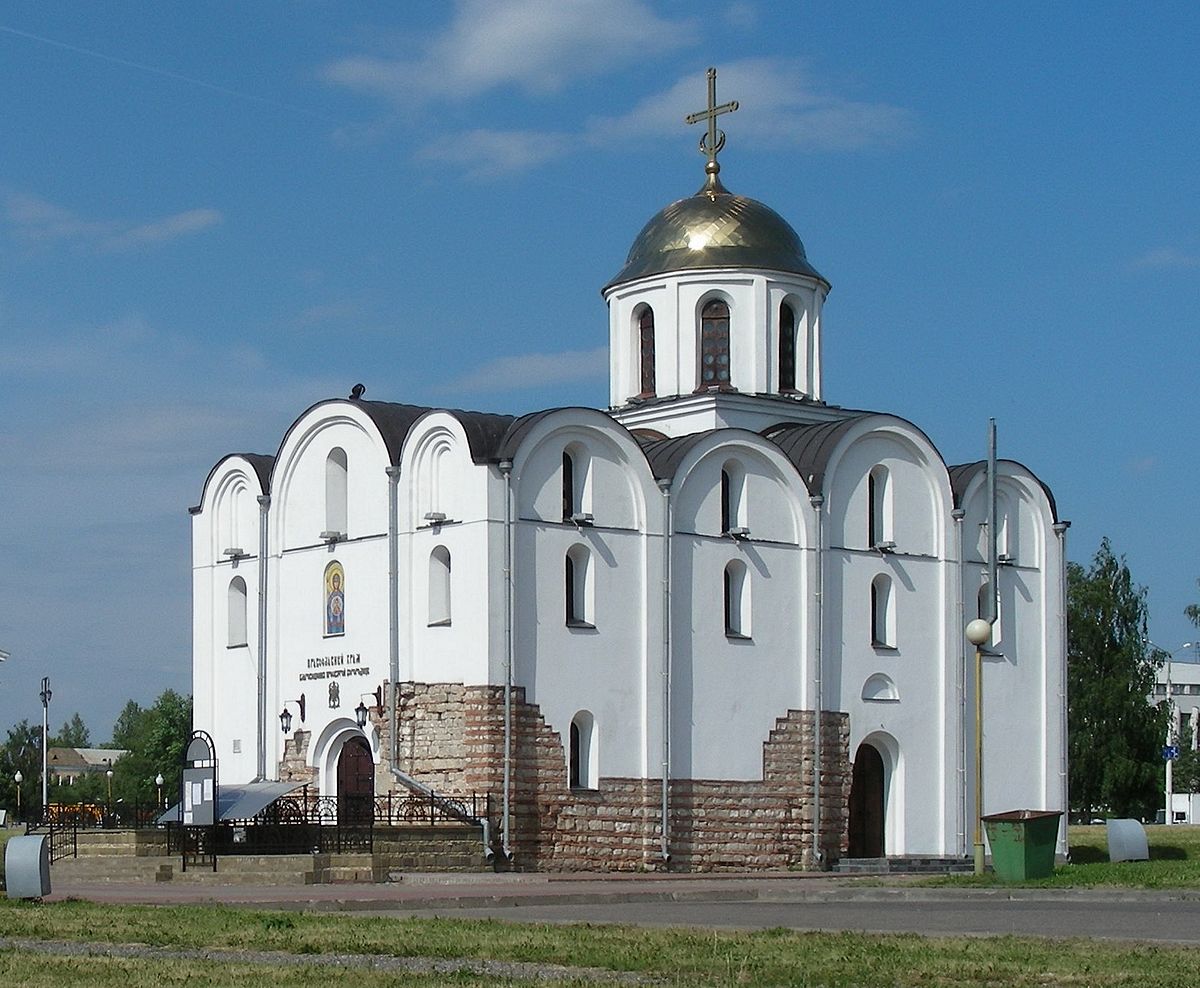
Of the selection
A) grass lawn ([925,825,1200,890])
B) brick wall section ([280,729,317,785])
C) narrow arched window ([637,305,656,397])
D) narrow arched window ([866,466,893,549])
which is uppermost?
narrow arched window ([637,305,656,397])

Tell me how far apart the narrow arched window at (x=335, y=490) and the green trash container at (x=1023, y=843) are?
16577 millimetres

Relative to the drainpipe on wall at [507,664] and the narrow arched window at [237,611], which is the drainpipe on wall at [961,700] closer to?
the drainpipe on wall at [507,664]

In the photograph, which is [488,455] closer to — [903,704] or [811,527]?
[811,527]

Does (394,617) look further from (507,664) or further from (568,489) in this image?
(568,489)

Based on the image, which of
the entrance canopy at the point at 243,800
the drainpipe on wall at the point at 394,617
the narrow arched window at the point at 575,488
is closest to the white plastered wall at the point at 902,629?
the narrow arched window at the point at 575,488

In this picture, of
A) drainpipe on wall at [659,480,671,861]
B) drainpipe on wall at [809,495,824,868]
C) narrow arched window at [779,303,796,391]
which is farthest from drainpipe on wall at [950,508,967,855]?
drainpipe on wall at [659,480,671,861]

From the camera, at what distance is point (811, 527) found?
41.4 metres

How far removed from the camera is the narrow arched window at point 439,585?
38.5 meters

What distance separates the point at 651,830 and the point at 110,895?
538 inches

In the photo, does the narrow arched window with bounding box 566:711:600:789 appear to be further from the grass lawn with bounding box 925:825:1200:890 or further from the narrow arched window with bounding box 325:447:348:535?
the grass lawn with bounding box 925:825:1200:890

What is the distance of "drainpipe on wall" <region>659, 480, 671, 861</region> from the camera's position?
127 feet

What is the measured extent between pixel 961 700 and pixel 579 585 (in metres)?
9.01

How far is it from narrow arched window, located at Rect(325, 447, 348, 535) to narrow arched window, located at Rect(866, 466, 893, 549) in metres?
10.3

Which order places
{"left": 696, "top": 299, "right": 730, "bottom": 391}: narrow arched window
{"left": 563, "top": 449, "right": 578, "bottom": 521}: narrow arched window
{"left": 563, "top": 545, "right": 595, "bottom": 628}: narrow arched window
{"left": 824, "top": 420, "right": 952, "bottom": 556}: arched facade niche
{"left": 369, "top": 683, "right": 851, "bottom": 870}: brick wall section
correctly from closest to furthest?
{"left": 369, "top": 683, "right": 851, "bottom": 870}: brick wall section
{"left": 563, "top": 545, "right": 595, "bottom": 628}: narrow arched window
{"left": 563, "top": 449, "right": 578, "bottom": 521}: narrow arched window
{"left": 824, "top": 420, "right": 952, "bottom": 556}: arched facade niche
{"left": 696, "top": 299, "right": 730, "bottom": 391}: narrow arched window
